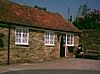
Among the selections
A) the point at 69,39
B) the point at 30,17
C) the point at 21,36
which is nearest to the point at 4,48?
the point at 21,36

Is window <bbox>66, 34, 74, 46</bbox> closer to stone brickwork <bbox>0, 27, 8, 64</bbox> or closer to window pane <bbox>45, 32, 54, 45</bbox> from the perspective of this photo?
window pane <bbox>45, 32, 54, 45</bbox>

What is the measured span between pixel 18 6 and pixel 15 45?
517 cm

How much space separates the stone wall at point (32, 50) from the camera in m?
19.3

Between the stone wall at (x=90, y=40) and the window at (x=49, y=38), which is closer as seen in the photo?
the window at (x=49, y=38)

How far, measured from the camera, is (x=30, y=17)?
23062 millimetres

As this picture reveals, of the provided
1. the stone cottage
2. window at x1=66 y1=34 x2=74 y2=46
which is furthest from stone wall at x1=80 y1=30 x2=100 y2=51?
window at x1=66 y1=34 x2=74 y2=46

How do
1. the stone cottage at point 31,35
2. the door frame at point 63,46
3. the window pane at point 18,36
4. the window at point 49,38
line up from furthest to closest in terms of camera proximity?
the door frame at point 63,46 → the window at point 49,38 → the window pane at point 18,36 → the stone cottage at point 31,35

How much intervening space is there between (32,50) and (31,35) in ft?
3.98

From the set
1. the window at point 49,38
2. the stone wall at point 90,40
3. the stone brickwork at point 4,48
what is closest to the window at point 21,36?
the stone brickwork at point 4,48

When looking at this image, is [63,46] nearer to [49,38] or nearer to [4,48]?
[49,38]

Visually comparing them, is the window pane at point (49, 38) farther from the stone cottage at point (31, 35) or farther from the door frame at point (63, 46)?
the door frame at point (63, 46)

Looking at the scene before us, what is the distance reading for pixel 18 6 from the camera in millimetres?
23750

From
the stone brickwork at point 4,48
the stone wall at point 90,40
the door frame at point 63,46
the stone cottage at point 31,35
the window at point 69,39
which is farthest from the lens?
the stone wall at point 90,40

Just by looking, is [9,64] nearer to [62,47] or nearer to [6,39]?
[6,39]
